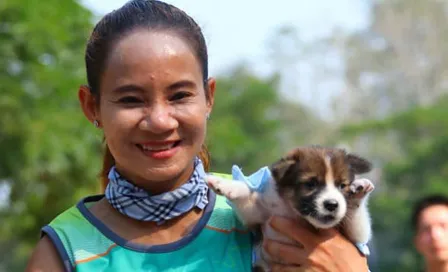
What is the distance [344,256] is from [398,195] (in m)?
31.0

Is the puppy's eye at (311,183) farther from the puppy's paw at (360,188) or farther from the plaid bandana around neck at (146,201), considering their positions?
the plaid bandana around neck at (146,201)

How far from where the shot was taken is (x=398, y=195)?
33594 millimetres

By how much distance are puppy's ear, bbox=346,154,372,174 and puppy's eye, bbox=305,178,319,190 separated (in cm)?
16

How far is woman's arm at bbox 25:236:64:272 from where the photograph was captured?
114 inches

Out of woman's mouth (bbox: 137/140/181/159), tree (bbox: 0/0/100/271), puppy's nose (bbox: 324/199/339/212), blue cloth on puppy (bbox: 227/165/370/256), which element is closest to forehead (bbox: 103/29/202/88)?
woman's mouth (bbox: 137/140/181/159)

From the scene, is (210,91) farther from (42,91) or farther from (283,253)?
(42,91)

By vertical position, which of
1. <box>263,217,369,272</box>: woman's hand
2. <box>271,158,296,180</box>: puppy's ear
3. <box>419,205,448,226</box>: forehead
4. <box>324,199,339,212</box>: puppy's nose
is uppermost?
<box>271,158,296,180</box>: puppy's ear

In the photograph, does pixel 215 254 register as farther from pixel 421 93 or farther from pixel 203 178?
pixel 421 93

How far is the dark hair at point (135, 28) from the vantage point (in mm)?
3051

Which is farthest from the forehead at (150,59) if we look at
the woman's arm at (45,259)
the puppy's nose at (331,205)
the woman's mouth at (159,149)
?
the puppy's nose at (331,205)

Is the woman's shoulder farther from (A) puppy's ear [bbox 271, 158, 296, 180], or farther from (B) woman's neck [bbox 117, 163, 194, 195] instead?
(A) puppy's ear [bbox 271, 158, 296, 180]

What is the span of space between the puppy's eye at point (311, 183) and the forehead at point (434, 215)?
13.6 ft

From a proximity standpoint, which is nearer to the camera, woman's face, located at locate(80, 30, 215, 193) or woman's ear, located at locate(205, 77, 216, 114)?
woman's face, located at locate(80, 30, 215, 193)

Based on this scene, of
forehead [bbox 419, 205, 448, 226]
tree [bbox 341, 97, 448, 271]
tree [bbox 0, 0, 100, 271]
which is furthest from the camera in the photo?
tree [bbox 341, 97, 448, 271]
